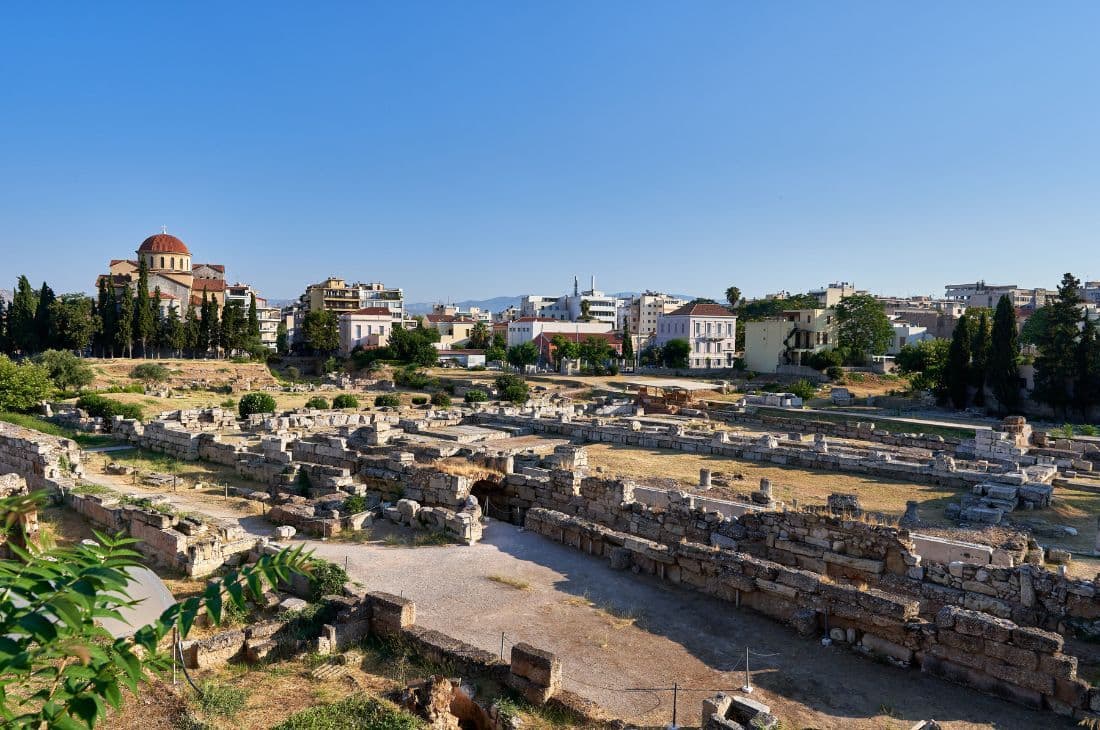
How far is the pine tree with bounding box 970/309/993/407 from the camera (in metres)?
44.6

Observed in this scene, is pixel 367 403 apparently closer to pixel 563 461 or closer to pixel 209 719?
pixel 563 461

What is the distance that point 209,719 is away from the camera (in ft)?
23.7

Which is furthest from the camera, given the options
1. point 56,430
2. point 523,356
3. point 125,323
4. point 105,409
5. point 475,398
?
point 523,356

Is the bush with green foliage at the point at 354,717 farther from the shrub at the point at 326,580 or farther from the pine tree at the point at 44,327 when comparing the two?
the pine tree at the point at 44,327

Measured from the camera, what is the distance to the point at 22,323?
58.1 meters

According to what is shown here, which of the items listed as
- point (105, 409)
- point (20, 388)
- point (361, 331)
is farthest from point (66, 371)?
point (361, 331)

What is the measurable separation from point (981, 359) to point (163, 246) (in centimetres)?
8441

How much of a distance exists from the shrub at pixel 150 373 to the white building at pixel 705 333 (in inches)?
1790

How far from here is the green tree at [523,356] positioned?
229ft

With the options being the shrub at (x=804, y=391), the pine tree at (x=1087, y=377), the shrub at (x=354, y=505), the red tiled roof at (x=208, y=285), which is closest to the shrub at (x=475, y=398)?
the shrub at (x=804, y=391)

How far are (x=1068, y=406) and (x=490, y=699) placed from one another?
46.7 meters

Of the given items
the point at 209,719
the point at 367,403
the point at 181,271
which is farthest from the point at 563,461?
the point at 181,271

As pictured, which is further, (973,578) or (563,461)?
(563,461)

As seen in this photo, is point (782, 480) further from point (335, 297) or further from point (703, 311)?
point (335, 297)
